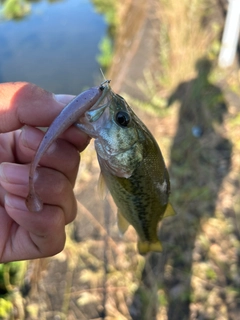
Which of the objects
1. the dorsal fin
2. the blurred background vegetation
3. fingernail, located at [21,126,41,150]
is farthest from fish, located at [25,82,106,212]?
the blurred background vegetation

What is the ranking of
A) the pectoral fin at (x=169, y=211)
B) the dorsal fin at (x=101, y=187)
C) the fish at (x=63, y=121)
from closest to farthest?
the fish at (x=63, y=121)
the dorsal fin at (x=101, y=187)
the pectoral fin at (x=169, y=211)

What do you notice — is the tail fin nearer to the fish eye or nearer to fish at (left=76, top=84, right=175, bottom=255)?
fish at (left=76, top=84, right=175, bottom=255)

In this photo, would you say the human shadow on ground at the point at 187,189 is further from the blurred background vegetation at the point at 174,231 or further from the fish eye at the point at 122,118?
the fish eye at the point at 122,118

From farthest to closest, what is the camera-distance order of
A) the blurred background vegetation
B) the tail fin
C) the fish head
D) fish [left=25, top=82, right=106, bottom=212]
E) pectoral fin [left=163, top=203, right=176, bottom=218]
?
the blurred background vegetation → the tail fin → pectoral fin [left=163, top=203, right=176, bottom=218] → the fish head → fish [left=25, top=82, right=106, bottom=212]

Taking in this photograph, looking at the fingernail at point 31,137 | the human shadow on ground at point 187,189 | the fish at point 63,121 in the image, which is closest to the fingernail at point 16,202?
the fish at point 63,121

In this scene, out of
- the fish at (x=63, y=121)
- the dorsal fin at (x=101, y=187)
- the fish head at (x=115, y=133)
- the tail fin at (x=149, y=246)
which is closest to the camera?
the fish at (x=63, y=121)

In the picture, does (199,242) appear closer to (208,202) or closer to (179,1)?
(208,202)

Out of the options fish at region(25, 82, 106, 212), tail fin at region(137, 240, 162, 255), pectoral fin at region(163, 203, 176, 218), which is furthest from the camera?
tail fin at region(137, 240, 162, 255)
